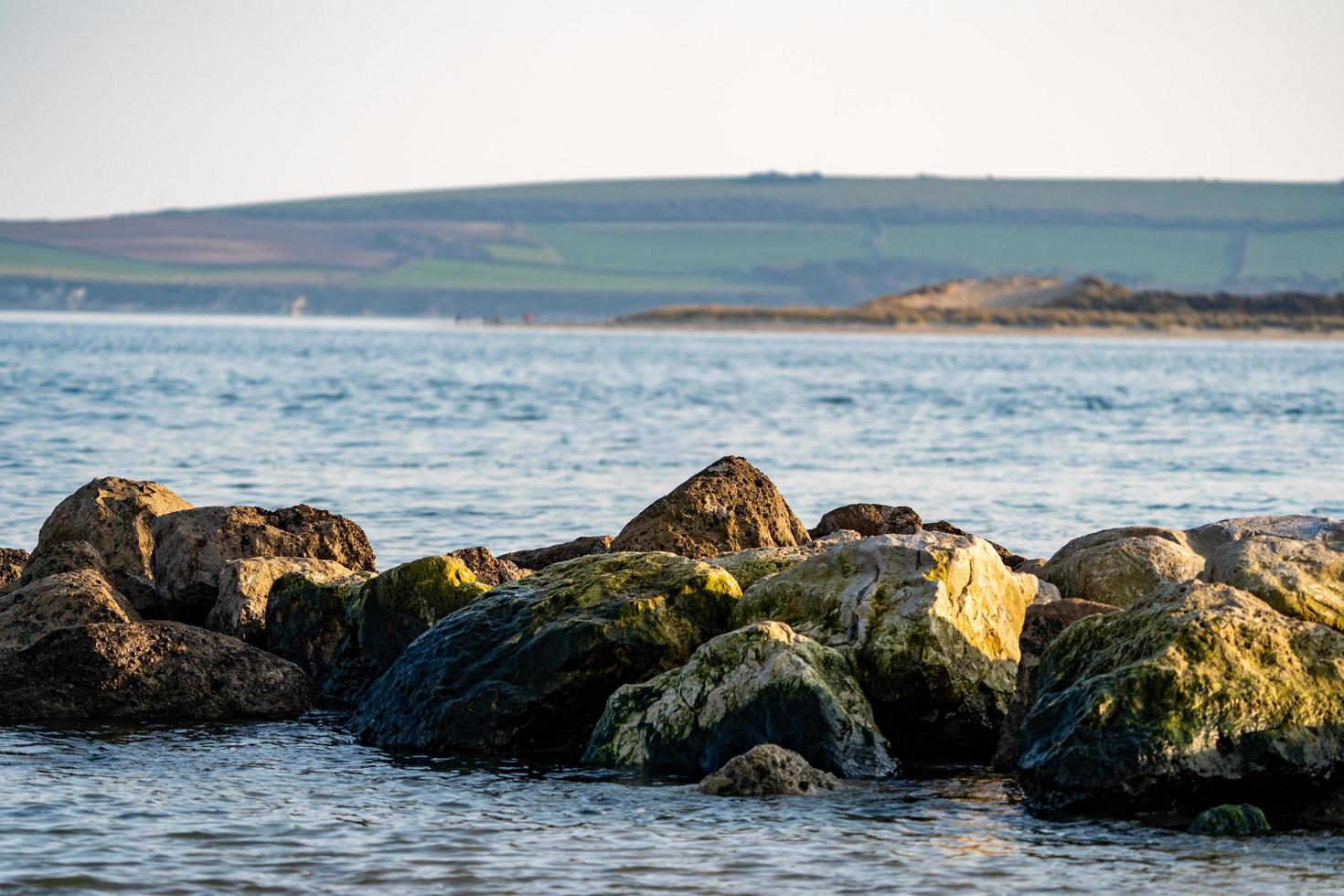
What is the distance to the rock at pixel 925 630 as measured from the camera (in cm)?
1029

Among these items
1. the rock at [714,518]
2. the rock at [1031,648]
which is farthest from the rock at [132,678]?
the rock at [1031,648]

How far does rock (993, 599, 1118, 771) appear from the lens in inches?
397

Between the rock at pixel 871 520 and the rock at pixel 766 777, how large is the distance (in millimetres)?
4807

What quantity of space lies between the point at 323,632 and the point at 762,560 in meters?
3.18

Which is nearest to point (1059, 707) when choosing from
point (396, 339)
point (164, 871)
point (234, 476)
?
point (164, 871)

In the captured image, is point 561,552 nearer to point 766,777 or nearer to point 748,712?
point 748,712

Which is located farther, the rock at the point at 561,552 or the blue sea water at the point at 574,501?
the rock at the point at 561,552

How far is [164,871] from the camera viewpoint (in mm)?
7906

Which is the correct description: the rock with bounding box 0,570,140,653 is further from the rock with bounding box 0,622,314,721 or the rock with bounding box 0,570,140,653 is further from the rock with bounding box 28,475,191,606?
the rock with bounding box 28,475,191,606

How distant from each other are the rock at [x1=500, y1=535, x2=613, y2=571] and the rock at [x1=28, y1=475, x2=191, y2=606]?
2970 mm

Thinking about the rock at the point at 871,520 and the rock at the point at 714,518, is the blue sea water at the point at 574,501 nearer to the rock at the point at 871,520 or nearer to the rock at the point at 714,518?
the rock at the point at 714,518

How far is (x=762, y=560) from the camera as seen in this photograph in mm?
12148

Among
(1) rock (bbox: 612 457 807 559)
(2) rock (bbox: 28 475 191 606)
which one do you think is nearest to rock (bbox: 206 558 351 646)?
(2) rock (bbox: 28 475 191 606)

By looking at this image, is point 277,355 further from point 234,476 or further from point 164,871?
point 164,871
